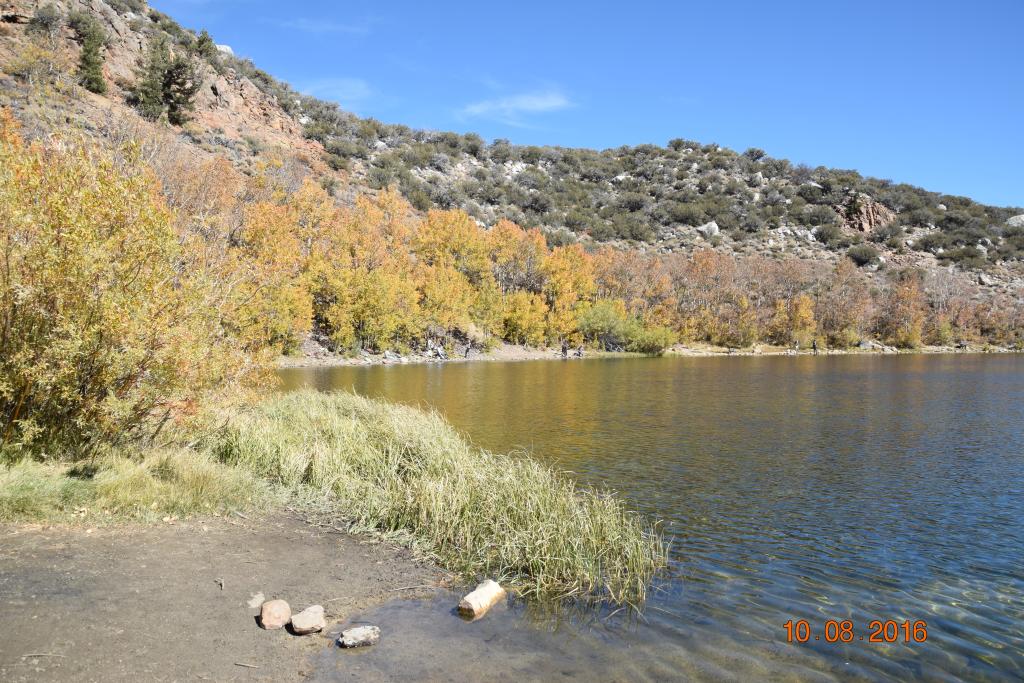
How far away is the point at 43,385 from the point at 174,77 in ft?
277

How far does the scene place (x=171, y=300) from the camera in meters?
11.4

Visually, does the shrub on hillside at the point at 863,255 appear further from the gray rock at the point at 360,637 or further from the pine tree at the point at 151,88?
the gray rock at the point at 360,637

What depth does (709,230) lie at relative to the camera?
428 ft

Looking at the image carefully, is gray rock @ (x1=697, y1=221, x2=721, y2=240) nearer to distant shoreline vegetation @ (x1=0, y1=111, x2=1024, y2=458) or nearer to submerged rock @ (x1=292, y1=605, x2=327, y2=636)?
distant shoreline vegetation @ (x1=0, y1=111, x2=1024, y2=458)

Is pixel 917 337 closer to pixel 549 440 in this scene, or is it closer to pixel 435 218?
pixel 435 218

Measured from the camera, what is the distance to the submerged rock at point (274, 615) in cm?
736

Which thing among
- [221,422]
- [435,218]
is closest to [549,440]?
[221,422]

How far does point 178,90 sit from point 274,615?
89749 mm

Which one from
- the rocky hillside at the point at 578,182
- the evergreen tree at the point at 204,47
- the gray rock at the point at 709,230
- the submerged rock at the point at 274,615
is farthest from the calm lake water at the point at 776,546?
the gray rock at the point at 709,230

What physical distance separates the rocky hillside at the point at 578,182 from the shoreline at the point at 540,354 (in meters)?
29.1

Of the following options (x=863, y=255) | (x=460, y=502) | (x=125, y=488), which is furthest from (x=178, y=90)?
(x=863, y=255)

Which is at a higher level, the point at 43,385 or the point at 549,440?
the point at 43,385

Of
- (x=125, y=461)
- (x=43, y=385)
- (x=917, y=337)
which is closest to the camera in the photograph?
(x=43, y=385)

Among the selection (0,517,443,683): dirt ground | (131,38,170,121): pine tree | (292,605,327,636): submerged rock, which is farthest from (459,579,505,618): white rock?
(131,38,170,121): pine tree
